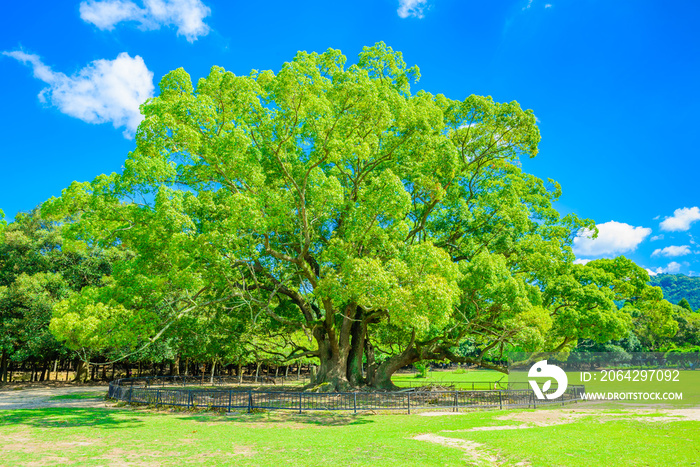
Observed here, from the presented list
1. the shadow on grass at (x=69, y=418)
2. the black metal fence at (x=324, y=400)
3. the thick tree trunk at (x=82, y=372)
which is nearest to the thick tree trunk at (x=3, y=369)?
the thick tree trunk at (x=82, y=372)

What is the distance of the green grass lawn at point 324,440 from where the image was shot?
912 cm

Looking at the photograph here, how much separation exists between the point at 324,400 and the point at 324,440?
6.42m

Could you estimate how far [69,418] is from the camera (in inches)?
610

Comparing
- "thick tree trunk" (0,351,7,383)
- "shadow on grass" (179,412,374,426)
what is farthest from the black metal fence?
"thick tree trunk" (0,351,7,383)

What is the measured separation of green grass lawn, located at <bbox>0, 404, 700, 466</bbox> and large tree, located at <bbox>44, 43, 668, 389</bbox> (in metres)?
3.40

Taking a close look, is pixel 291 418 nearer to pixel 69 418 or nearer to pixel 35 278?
pixel 69 418

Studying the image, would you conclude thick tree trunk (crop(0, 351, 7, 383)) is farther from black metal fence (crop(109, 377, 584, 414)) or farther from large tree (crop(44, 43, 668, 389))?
large tree (crop(44, 43, 668, 389))

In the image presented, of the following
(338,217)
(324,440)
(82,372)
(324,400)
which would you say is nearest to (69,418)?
(324,400)

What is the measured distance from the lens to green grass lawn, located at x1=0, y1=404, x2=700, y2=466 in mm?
9117

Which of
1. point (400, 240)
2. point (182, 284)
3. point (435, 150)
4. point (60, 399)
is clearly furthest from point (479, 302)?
point (60, 399)

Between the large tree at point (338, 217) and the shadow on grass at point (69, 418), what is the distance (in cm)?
274

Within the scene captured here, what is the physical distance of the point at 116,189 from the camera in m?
16.6

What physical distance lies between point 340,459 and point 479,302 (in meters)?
13.9

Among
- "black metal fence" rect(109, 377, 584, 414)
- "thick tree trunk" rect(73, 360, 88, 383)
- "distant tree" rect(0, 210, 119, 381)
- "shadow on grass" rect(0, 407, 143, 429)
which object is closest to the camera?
"shadow on grass" rect(0, 407, 143, 429)
